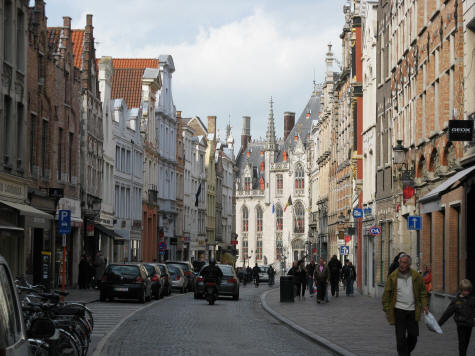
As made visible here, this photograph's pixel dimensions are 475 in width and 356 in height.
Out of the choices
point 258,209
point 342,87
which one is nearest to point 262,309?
point 342,87

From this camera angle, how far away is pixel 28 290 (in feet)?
47.1

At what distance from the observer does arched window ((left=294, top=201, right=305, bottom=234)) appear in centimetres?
13988

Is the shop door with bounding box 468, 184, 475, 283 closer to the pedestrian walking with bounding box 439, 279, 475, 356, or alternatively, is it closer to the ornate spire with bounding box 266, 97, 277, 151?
the pedestrian walking with bounding box 439, 279, 475, 356

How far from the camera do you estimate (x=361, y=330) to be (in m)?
22.1

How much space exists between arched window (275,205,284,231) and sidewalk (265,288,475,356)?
113m

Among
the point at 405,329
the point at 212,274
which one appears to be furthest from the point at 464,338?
the point at 212,274

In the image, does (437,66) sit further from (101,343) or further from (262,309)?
(101,343)

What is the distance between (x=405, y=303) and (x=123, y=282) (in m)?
20.4

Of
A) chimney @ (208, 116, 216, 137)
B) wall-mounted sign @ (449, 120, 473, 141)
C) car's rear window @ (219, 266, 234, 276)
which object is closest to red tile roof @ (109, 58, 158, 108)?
car's rear window @ (219, 266, 234, 276)

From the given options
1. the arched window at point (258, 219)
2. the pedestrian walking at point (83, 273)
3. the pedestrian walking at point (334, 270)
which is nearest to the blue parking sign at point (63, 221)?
the pedestrian walking at point (83, 273)

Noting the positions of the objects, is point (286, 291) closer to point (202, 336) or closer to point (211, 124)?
point (202, 336)

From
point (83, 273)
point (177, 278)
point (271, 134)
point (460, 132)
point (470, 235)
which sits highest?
point (271, 134)

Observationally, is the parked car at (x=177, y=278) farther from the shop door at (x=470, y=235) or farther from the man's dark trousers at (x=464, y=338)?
the man's dark trousers at (x=464, y=338)

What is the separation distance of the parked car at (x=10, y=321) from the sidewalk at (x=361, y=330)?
9.77 metres
